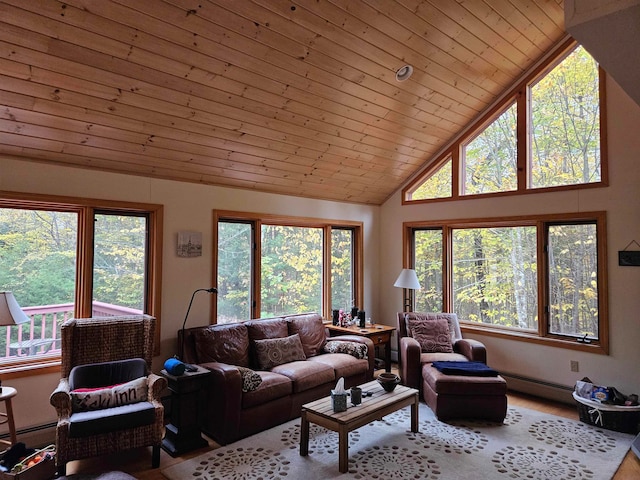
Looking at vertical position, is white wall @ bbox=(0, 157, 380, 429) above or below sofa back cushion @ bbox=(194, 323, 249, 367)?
above

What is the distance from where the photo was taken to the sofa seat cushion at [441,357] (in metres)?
4.52

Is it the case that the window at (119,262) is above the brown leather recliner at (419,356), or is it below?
above

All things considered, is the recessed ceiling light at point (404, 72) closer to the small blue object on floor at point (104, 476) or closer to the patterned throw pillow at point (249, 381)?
the patterned throw pillow at point (249, 381)

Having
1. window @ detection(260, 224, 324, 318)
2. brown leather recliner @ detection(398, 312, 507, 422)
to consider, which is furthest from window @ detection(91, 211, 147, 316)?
brown leather recliner @ detection(398, 312, 507, 422)

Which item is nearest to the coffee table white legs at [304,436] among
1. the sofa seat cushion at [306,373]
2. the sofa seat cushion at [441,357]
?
the sofa seat cushion at [306,373]

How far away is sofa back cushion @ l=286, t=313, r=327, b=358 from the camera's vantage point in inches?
189

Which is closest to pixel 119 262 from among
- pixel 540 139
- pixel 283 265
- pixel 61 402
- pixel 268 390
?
pixel 61 402

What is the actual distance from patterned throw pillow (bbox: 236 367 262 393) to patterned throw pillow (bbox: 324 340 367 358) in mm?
1344

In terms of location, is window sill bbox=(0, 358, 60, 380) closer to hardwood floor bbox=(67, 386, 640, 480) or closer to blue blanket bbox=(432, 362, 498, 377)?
hardwood floor bbox=(67, 386, 640, 480)

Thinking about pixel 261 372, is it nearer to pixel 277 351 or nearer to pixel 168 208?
pixel 277 351

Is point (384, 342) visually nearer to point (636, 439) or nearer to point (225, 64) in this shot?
point (636, 439)

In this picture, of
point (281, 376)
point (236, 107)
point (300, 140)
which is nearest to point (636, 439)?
point (281, 376)

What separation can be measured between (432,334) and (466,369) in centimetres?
94

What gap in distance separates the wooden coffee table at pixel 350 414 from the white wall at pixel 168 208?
1676mm
